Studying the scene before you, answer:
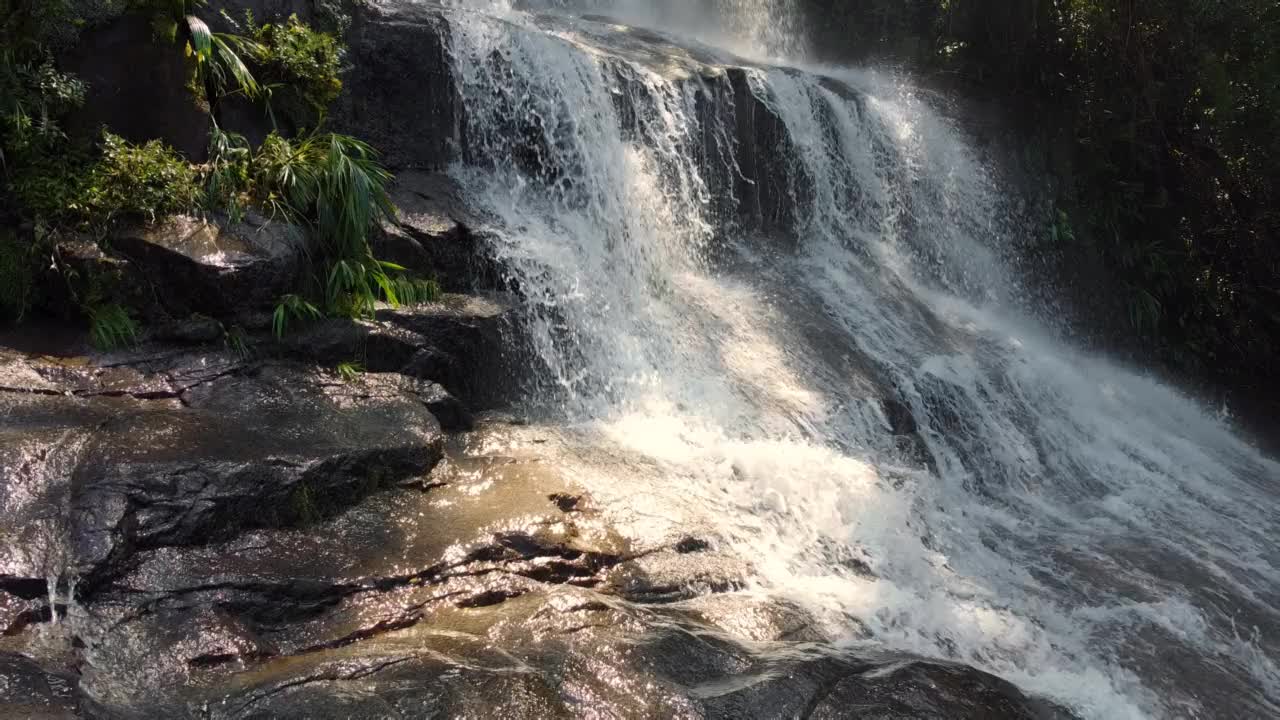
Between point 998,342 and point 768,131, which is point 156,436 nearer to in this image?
point 768,131

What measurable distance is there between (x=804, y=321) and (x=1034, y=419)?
2.70 m

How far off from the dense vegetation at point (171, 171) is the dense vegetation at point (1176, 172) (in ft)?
36.4

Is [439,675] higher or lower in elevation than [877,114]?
lower

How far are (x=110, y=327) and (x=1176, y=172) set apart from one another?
14780 millimetres

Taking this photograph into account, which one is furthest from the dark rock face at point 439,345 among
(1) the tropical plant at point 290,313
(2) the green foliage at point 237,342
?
(2) the green foliage at point 237,342

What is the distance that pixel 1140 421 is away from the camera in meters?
10.9

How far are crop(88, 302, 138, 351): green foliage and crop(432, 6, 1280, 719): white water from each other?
282cm

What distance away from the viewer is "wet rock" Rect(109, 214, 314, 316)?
5645 millimetres

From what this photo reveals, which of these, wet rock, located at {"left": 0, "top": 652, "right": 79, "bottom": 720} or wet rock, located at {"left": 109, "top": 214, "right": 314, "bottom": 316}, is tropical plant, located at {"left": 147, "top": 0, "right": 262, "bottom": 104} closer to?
wet rock, located at {"left": 109, "top": 214, "right": 314, "bottom": 316}

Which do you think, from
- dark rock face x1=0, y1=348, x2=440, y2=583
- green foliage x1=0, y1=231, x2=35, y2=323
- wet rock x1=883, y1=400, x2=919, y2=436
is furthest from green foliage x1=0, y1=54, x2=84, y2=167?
wet rock x1=883, y1=400, x2=919, y2=436

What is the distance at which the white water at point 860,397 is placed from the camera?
5512 mm

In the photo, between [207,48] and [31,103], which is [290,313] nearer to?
[207,48]

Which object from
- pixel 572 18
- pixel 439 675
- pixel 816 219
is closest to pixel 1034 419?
pixel 816 219

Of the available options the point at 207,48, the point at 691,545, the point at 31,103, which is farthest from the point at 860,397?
the point at 31,103
